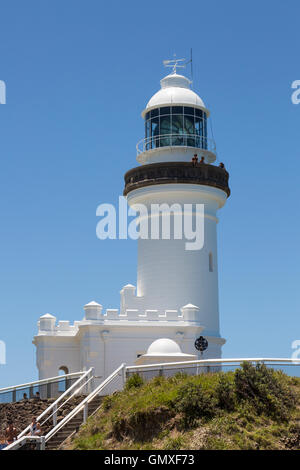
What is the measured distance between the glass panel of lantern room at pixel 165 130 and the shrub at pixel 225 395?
2494 centimetres

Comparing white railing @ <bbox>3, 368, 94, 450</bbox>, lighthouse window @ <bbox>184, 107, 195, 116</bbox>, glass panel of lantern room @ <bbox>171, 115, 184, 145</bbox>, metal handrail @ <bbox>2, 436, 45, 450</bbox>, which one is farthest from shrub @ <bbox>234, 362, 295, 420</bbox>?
lighthouse window @ <bbox>184, 107, 195, 116</bbox>

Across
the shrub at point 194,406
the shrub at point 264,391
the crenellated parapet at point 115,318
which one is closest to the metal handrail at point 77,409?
the shrub at point 194,406

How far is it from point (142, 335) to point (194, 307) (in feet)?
Answer: 11.0

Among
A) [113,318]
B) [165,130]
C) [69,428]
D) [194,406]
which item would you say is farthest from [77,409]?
[165,130]

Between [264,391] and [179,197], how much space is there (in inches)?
884

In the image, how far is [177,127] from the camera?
52.7 meters

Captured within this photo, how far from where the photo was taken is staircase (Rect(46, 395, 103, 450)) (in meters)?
30.7

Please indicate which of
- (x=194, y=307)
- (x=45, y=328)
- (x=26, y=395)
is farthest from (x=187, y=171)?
(x=26, y=395)

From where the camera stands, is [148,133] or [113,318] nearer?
[113,318]

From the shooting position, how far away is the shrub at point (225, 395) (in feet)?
96.7

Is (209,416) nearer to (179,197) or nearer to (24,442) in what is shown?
(24,442)

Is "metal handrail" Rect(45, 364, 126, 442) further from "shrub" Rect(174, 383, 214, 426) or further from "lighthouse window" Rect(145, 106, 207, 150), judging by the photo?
"lighthouse window" Rect(145, 106, 207, 150)

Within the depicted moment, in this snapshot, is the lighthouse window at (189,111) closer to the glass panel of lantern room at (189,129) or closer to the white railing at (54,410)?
the glass panel of lantern room at (189,129)

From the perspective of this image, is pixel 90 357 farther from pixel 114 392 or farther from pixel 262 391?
pixel 262 391
